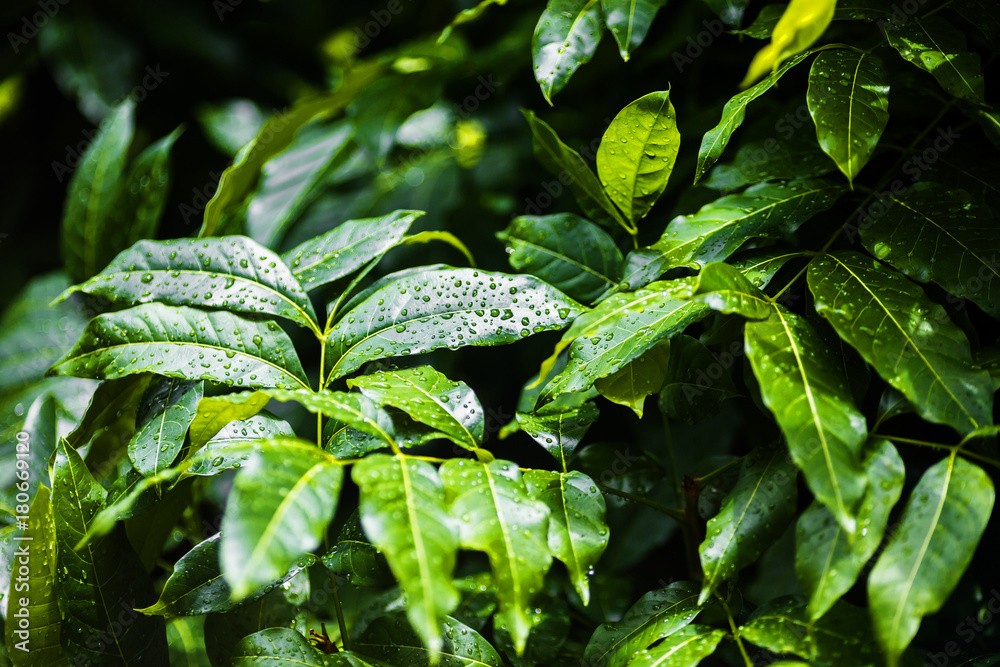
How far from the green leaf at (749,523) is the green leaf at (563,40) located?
1.52 ft

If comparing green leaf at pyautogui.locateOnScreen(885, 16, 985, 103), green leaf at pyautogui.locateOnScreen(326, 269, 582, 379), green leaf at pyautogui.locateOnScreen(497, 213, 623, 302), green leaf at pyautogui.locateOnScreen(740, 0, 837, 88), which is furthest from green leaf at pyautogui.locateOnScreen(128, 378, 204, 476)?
green leaf at pyautogui.locateOnScreen(885, 16, 985, 103)

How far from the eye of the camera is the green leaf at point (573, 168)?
748 mm

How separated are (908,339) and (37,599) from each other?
2.80 feet

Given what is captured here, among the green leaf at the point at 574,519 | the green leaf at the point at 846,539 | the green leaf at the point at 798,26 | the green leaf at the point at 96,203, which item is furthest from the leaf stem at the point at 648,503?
the green leaf at the point at 96,203

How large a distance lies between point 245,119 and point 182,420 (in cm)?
111

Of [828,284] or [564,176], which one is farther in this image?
[564,176]

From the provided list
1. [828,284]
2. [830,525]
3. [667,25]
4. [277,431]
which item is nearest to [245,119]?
[667,25]

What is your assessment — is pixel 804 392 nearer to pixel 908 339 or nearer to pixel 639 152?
pixel 908 339

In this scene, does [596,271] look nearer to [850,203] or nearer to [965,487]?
[850,203]

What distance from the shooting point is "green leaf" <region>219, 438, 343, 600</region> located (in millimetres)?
395

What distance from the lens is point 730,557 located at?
55 cm

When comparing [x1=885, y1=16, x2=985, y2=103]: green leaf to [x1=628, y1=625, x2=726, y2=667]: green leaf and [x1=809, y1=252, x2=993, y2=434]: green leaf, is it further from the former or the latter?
[x1=628, y1=625, x2=726, y2=667]: green leaf

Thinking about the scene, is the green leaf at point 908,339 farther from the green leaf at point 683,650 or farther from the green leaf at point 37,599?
the green leaf at point 37,599

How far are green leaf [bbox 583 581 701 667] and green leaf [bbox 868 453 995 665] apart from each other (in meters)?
0.20
